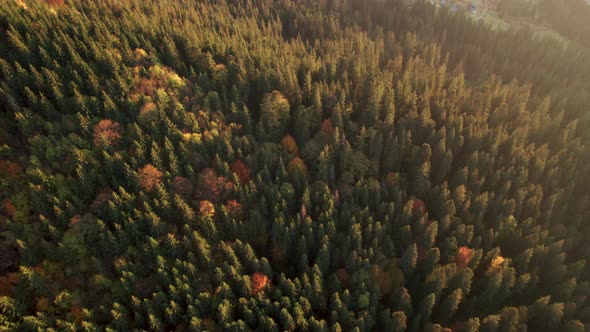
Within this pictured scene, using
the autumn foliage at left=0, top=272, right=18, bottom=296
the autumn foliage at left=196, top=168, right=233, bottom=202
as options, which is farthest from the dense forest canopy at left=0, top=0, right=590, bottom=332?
the autumn foliage at left=0, top=272, right=18, bottom=296

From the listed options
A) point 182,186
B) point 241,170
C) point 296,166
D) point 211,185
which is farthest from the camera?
point 296,166

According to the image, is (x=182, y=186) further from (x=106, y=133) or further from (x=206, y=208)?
(x=106, y=133)

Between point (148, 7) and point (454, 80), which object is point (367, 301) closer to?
point (454, 80)

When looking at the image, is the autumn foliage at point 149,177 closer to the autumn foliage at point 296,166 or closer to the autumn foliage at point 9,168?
the autumn foliage at point 9,168

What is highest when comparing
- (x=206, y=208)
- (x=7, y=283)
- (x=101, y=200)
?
(x=101, y=200)

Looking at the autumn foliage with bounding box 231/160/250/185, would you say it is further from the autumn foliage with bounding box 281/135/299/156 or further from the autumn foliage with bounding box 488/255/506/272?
the autumn foliage with bounding box 488/255/506/272

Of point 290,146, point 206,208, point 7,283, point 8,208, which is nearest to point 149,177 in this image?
point 206,208
